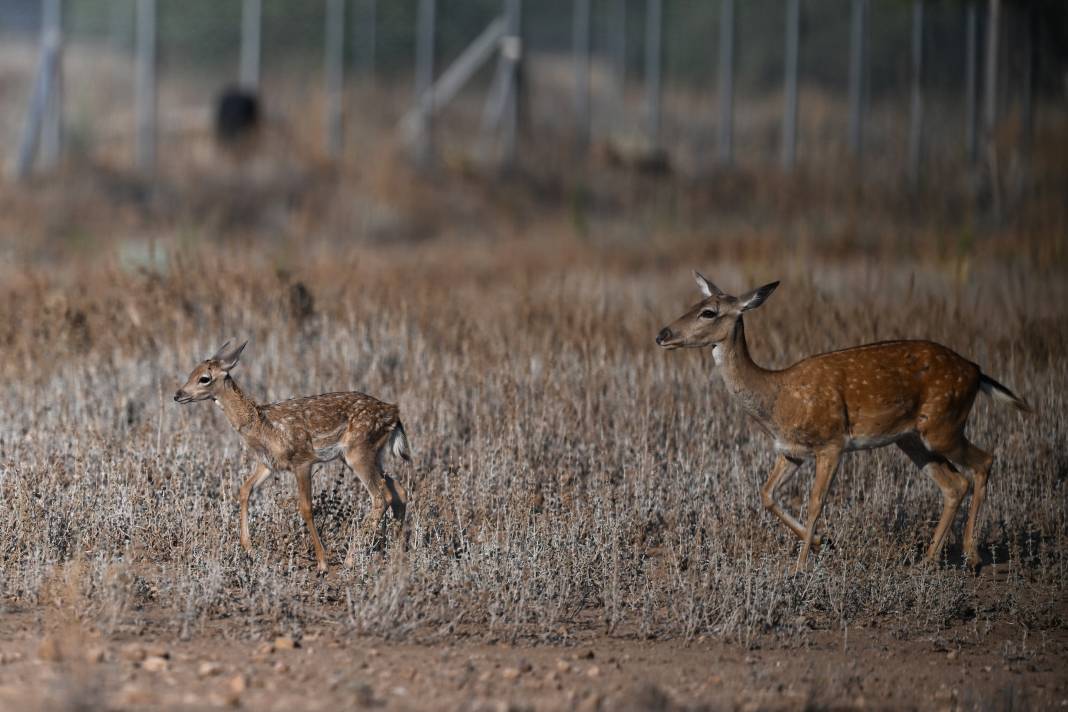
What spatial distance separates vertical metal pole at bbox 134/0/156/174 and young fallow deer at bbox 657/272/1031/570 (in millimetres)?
14892

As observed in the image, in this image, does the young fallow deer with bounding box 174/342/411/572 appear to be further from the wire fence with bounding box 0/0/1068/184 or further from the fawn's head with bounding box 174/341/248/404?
the wire fence with bounding box 0/0/1068/184

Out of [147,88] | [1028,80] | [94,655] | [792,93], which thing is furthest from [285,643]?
[792,93]

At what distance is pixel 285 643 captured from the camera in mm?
6438

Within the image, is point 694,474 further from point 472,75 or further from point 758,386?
point 472,75

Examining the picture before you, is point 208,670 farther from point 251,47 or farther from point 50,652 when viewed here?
point 251,47

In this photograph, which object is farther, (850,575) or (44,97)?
(44,97)

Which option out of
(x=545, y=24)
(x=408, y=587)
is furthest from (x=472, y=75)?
(x=408, y=587)

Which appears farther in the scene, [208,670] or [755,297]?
[755,297]

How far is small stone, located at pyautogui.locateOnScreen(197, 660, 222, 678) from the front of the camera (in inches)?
235

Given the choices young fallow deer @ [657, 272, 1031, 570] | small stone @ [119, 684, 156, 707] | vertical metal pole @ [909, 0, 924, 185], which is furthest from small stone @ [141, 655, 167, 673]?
vertical metal pole @ [909, 0, 924, 185]

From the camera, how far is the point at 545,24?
30.1 metres

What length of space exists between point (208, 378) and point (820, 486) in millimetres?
3214

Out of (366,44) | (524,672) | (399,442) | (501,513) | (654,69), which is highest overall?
(366,44)

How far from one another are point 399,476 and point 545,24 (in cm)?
2258
